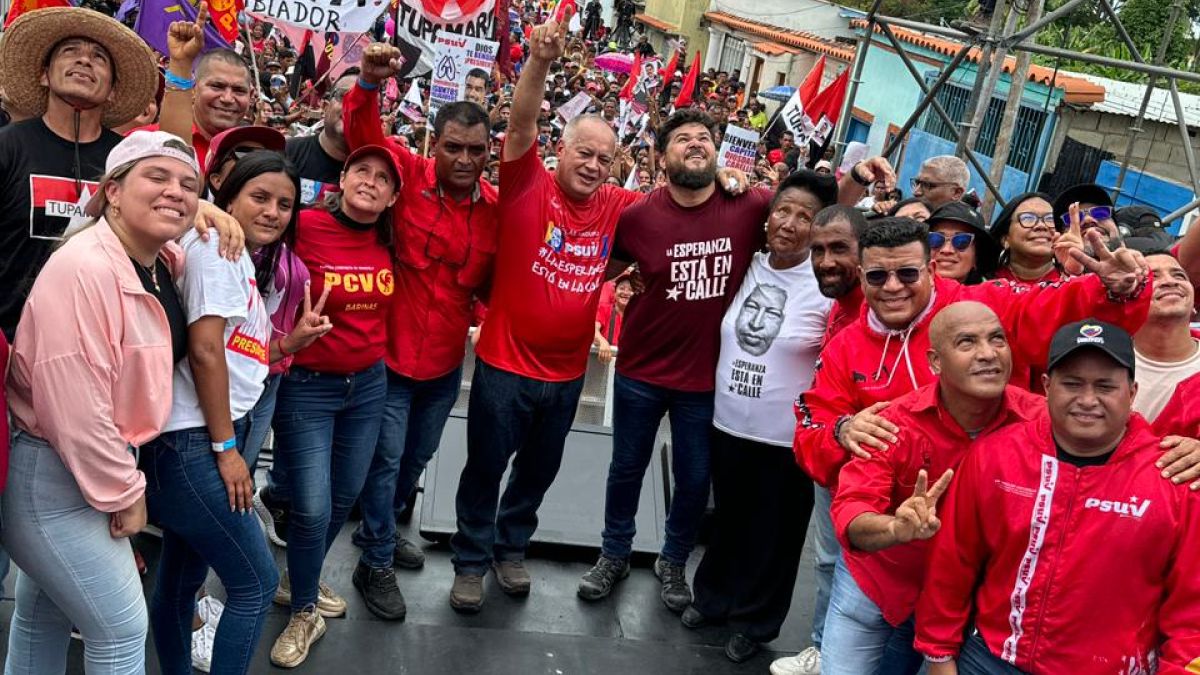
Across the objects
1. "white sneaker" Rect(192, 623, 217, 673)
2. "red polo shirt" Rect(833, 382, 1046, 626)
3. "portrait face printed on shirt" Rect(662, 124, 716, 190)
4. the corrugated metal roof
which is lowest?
"white sneaker" Rect(192, 623, 217, 673)

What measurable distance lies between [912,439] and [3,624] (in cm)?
339

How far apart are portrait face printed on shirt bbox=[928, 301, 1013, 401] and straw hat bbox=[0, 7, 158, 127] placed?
116 inches

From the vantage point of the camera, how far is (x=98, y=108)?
3547 mm

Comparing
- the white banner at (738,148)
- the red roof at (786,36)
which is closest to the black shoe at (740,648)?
the white banner at (738,148)

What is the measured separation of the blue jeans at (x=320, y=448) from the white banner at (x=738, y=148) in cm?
354

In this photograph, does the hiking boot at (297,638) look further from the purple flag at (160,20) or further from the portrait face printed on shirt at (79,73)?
the purple flag at (160,20)

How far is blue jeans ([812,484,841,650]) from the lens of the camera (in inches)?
155

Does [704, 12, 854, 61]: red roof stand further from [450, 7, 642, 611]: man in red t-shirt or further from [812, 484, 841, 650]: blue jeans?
[812, 484, 841, 650]: blue jeans

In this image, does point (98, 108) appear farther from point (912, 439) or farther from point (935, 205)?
point (935, 205)

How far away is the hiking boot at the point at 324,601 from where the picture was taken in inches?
163

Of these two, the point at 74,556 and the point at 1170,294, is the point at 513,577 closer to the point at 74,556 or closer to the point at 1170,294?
the point at 74,556

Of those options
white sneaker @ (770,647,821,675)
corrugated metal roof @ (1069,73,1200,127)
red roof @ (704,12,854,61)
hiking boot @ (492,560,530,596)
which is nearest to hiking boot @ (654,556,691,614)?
white sneaker @ (770,647,821,675)

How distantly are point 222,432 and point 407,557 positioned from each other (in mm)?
1878

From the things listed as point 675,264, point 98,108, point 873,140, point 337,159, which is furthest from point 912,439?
point 873,140
